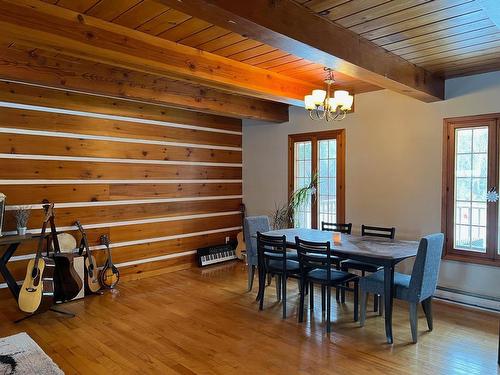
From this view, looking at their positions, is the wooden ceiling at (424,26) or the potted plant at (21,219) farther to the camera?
the potted plant at (21,219)

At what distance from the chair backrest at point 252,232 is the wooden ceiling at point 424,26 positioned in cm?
260

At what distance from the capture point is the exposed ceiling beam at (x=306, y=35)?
7.01ft

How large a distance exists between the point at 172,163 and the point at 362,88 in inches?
117

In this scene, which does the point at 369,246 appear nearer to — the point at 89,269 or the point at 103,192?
the point at 89,269

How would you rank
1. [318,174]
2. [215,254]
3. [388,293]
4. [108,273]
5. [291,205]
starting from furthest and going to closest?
[215,254] < [291,205] < [318,174] < [108,273] < [388,293]

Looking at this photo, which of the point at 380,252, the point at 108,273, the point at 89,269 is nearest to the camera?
the point at 380,252

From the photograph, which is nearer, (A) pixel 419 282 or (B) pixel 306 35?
(B) pixel 306 35

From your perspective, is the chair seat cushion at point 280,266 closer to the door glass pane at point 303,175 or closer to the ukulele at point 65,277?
the door glass pane at point 303,175

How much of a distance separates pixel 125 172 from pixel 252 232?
78.2 inches

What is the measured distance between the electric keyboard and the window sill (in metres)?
3.37

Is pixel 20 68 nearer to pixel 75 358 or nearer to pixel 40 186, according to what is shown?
pixel 40 186

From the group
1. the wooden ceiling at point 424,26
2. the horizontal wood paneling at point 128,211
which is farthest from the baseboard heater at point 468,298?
the horizontal wood paneling at point 128,211

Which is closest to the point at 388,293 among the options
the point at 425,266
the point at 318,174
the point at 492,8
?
the point at 425,266

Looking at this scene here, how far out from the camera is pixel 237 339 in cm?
354
